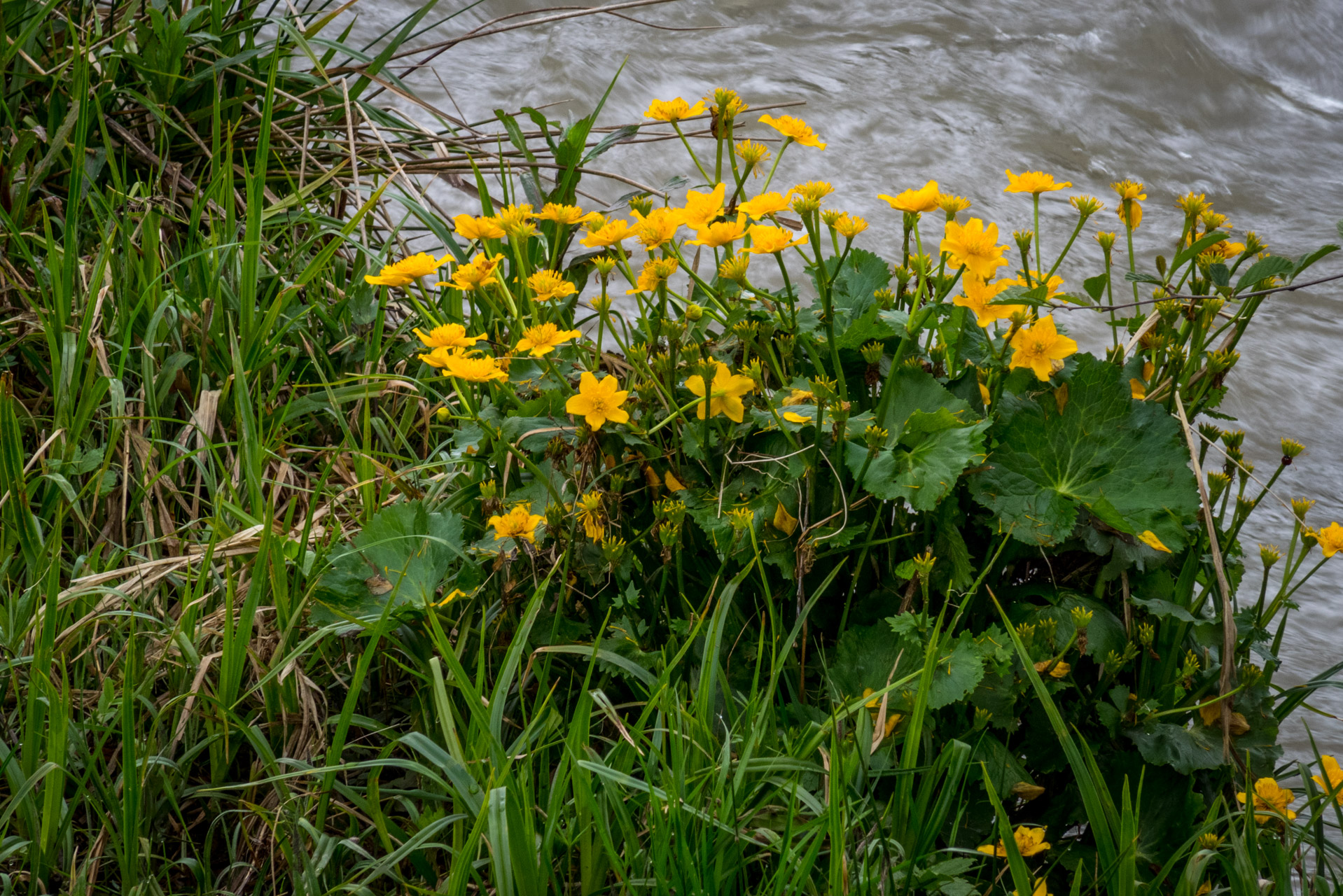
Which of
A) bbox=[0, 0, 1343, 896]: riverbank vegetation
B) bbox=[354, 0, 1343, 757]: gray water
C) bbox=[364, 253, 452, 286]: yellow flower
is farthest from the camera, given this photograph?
bbox=[354, 0, 1343, 757]: gray water

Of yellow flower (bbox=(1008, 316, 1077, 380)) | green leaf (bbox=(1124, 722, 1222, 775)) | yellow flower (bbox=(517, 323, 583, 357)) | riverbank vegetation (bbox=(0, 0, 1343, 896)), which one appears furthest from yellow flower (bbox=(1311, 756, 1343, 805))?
yellow flower (bbox=(517, 323, 583, 357))

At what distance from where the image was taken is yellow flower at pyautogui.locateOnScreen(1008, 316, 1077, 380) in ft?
4.51

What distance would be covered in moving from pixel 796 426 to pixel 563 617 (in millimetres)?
424

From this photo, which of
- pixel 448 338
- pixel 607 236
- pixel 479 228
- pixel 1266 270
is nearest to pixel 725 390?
pixel 607 236

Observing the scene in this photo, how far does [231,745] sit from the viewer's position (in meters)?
1.47

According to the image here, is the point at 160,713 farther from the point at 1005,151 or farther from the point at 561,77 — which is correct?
the point at 1005,151

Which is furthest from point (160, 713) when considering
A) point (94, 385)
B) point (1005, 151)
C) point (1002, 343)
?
point (1005, 151)

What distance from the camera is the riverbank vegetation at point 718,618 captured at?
1.27 m

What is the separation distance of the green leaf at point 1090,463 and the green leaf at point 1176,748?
236mm

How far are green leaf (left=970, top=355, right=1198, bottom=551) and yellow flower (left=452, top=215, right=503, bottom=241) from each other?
757mm

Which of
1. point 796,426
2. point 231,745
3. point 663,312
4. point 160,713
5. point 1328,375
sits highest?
point 663,312

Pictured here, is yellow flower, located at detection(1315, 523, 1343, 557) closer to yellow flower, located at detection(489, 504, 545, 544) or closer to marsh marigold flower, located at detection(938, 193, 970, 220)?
marsh marigold flower, located at detection(938, 193, 970, 220)

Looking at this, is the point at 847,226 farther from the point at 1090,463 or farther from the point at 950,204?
the point at 1090,463

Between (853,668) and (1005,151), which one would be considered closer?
(853,668)
